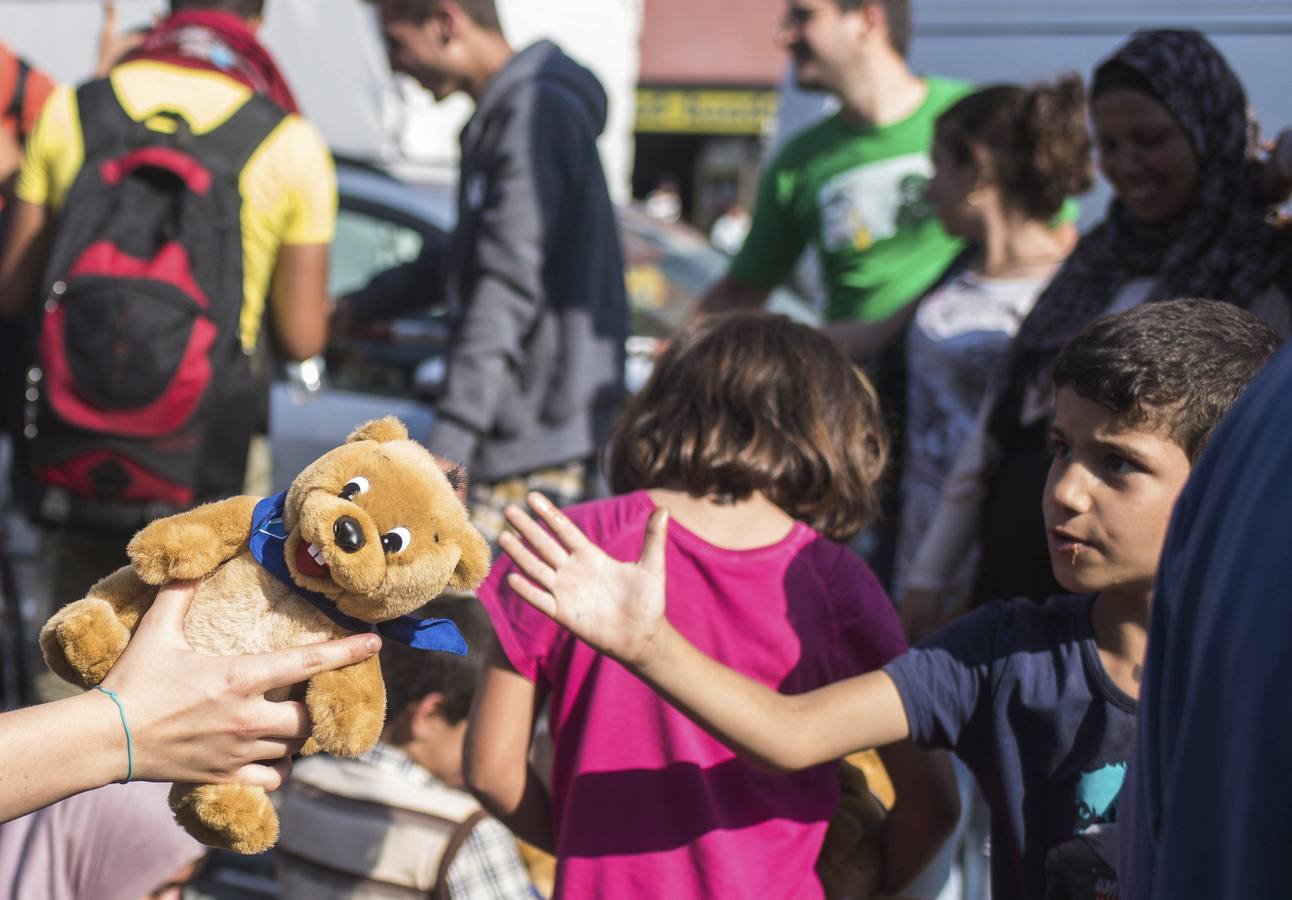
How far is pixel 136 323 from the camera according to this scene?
2699 mm

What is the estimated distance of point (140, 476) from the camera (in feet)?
9.07

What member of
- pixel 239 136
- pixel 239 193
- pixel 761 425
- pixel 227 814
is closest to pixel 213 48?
pixel 239 136

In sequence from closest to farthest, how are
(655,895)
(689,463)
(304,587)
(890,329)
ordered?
(304,587)
(655,895)
(689,463)
(890,329)

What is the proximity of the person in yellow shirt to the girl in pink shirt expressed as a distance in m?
1.23

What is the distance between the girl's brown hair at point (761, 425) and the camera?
1939mm

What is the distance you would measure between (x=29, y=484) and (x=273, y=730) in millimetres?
1795

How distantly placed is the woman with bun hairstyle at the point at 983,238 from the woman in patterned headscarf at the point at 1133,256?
29cm

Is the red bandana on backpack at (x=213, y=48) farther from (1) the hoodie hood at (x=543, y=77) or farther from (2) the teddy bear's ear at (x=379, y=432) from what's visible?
(2) the teddy bear's ear at (x=379, y=432)

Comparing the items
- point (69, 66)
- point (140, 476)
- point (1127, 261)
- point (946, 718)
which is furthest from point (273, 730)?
point (69, 66)

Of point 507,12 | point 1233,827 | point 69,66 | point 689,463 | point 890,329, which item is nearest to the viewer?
point 1233,827

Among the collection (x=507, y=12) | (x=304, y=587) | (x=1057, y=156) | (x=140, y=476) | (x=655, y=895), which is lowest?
(x=655, y=895)

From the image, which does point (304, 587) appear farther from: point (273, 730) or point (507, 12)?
point (507, 12)

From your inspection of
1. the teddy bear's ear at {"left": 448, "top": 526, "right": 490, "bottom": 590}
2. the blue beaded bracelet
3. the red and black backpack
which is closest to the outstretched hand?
the blue beaded bracelet

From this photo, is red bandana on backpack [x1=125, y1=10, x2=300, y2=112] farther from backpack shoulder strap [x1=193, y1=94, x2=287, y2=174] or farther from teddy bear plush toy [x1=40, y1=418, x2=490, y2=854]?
teddy bear plush toy [x1=40, y1=418, x2=490, y2=854]
